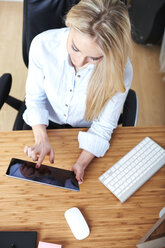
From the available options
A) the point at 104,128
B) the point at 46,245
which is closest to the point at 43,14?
the point at 104,128

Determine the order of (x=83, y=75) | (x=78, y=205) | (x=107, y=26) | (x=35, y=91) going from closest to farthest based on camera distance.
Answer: (x=107, y=26) → (x=78, y=205) → (x=83, y=75) → (x=35, y=91)

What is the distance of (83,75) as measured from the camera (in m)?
1.07

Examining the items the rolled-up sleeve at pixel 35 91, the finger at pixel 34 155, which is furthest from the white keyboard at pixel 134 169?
the rolled-up sleeve at pixel 35 91

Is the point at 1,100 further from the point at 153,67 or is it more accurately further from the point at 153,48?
the point at 153,48

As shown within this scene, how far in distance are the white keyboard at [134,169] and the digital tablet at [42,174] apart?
0.39 ft

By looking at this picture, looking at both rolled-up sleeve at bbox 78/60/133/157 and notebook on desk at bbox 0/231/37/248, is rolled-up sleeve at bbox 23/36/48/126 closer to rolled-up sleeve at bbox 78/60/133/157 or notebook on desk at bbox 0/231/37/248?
rolled-up sleeve at bbox 78/60/133/157

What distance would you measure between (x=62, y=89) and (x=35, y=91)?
126 millimetres

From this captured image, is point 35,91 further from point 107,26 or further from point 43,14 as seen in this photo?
point 107,26

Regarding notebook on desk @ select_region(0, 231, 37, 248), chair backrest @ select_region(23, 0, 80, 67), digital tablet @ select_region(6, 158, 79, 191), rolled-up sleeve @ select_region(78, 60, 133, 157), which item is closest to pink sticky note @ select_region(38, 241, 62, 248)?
notebook on desk @ select_region(0, 231, 37, 248)

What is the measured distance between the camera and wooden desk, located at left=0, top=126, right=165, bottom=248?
912mm

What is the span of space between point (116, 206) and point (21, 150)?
0.43 m

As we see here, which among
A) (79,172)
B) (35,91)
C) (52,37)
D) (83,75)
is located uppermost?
(52,37)

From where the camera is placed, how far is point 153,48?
2.63 metres

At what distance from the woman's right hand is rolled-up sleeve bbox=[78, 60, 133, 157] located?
136 millimetres
